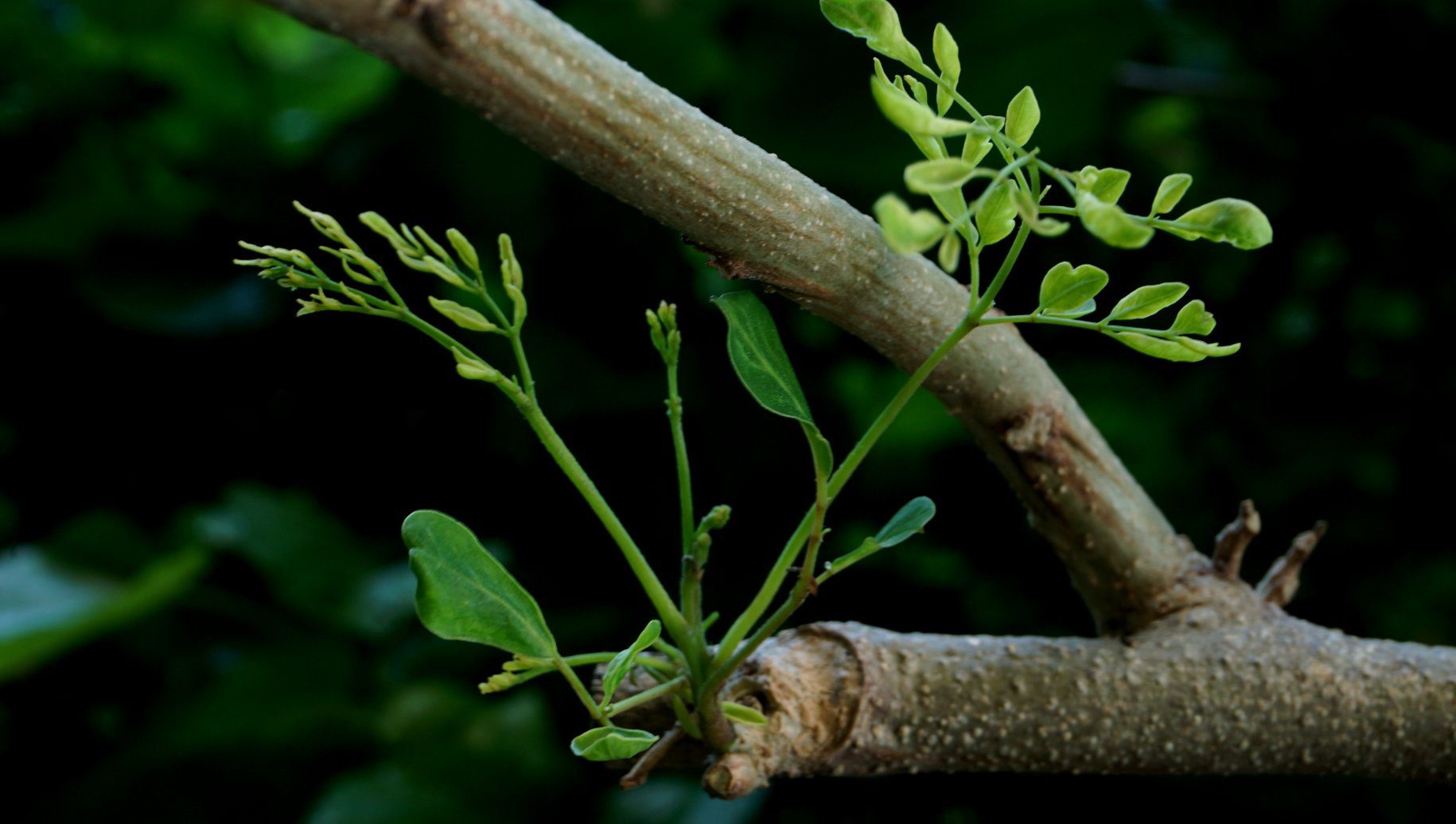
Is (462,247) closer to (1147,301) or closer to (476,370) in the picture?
(476,370)

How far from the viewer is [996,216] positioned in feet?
0.95

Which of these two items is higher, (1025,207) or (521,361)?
(1025,207)

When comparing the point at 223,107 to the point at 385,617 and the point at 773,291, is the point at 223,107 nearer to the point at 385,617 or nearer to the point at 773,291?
the point at 385,617

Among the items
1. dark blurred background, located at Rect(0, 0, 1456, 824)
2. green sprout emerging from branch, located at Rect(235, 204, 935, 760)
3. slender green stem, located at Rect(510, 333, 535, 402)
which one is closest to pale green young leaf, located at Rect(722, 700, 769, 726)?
green sprout emerging from branch, located at Rect(235, 204, 935, 760)

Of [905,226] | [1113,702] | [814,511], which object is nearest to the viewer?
[905,226]

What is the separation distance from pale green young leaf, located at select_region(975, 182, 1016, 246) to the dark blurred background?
0.64 metres

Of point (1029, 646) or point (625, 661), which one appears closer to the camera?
point (625, 661)

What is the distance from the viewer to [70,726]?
1055mm

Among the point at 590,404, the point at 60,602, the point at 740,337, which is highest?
the point at 740,337

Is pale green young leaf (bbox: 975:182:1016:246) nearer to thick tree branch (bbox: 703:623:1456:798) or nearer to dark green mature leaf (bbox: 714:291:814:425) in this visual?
dark green mature leaf (bbox: 714:291:814:425)

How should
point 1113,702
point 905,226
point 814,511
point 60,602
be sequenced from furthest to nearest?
point 60,602
point 1113,702
point 814,511
point 905,226

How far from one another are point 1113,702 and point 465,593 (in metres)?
0.25

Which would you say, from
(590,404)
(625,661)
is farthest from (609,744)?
(590,404)

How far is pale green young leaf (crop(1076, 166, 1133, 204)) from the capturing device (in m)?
0.27
